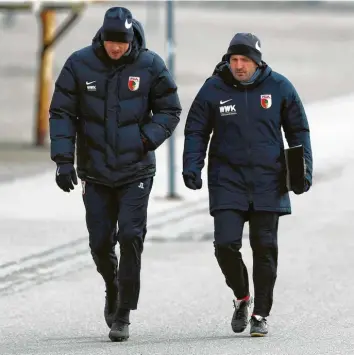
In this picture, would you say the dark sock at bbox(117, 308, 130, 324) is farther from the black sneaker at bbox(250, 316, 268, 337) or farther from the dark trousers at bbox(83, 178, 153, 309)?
the black sneaker at bbox(250, 316, 268, 337)

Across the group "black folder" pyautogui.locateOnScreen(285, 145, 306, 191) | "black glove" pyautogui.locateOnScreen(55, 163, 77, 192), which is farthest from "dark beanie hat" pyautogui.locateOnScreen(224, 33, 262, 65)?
"black glove" pyautogui.locateOnScreen(55, 163, 77, 192)

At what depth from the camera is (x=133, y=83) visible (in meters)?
9.41

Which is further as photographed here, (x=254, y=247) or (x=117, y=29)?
(x=254, y=247)

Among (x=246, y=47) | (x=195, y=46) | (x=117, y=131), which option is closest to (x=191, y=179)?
(x=117, y=131)

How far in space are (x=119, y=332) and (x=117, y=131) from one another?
1.08m

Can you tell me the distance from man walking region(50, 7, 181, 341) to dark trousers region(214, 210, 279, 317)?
1.45 ft

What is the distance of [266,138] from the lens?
9.52 metres

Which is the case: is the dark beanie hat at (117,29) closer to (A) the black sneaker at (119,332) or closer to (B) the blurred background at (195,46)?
(A) the black sneaker at (119,332)

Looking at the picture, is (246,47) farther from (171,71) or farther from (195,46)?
(195,46)

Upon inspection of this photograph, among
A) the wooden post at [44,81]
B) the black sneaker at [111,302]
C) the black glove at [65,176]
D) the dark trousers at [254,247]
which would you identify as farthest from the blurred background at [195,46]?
the black glove at [65,176]

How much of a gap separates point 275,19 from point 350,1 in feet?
30.9

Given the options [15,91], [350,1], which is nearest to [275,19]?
[350,1]

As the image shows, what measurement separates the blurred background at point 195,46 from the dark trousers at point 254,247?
721 centimetres

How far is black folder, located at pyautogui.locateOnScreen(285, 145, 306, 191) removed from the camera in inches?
372
